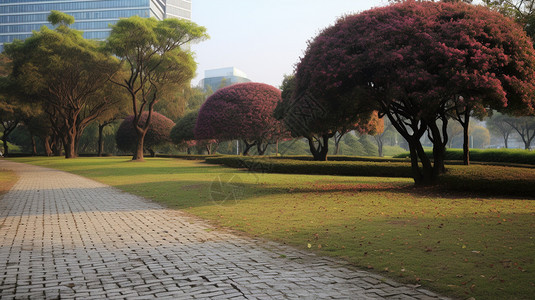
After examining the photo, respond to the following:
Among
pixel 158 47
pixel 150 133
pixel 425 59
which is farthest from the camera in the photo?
pixel 150 133

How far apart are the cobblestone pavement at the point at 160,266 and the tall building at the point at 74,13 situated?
118 metres

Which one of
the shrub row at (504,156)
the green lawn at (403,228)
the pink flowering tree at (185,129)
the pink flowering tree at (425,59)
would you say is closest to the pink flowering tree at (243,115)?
the pink flowering tree at (185,129)

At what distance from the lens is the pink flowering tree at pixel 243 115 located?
33.8 m

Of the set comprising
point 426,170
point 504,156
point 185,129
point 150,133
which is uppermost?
point 185,129

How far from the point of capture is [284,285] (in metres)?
4.36

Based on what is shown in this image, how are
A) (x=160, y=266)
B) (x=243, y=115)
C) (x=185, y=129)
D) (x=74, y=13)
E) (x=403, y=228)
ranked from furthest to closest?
(x=74, y=13) < (x=185, y=129) < (x=243, y=115) < (x=403, y=228) < (x=160, y=266)

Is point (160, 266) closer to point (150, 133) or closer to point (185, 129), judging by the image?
point (185, 129)

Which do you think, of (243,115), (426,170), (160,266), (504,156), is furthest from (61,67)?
(160,266)

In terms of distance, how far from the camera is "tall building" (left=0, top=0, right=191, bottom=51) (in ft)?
377

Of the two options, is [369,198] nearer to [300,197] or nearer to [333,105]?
[300,197]

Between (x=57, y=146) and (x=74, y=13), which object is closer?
(x=57, y=146)

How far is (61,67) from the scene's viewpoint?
37.1m

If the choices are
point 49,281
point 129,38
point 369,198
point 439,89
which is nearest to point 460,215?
point 369,198

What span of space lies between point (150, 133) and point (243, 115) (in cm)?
2030
